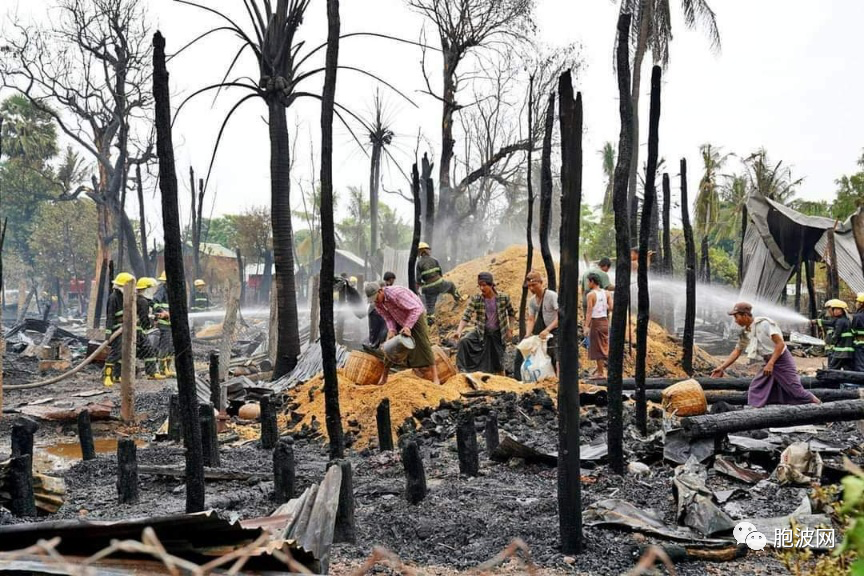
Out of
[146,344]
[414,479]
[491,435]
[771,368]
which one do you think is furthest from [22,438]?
[146,344]

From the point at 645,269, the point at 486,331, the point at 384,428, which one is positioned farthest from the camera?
the point at 486,331

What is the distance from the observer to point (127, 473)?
6.42 m

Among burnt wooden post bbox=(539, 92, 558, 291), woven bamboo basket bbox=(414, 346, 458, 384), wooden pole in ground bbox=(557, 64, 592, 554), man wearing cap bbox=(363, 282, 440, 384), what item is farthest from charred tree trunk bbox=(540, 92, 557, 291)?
wooden pole in ground bbox=(557, 64, 592, 554)

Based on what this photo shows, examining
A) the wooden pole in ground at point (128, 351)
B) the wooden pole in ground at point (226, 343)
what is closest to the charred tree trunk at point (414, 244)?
the wooden pole in ground at point (226, 343)

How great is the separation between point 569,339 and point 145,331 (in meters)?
12.1

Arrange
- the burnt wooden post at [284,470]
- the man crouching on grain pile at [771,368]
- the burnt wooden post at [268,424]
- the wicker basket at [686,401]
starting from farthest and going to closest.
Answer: the burnt wooden post at [268,424]
the wicker basket at [686,401]
the man crouching on grain pile at [771,368]
the burnt wooden post at [284,470]

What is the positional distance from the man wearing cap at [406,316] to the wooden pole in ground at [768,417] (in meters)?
4.19

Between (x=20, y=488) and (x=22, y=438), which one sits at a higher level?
(x=22, y=438)

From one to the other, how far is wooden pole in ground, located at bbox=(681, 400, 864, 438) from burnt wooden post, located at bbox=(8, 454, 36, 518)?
17.6ft

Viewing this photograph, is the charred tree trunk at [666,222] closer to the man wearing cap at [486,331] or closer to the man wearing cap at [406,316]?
the man wearing cap at [486,331]

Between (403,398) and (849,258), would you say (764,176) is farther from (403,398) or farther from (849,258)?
(403,398)

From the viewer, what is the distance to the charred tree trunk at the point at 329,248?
7.05 meters

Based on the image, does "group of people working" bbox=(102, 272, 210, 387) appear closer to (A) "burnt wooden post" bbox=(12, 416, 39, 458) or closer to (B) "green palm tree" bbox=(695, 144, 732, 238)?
(A) "burnt wooden post" bbox=(12, 416, 39, 458)

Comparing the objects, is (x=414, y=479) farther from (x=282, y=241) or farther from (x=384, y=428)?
(x=282, y=241)
